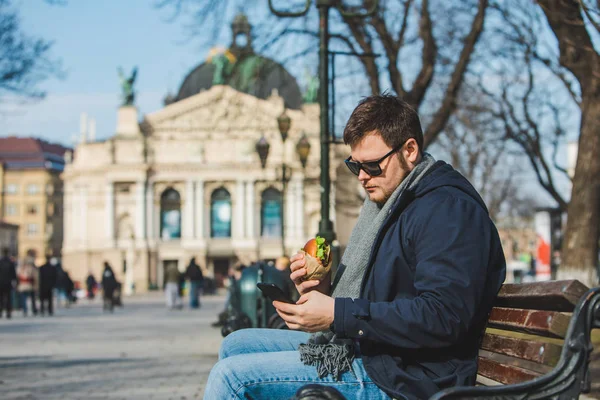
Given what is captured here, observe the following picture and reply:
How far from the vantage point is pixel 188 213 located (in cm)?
9012

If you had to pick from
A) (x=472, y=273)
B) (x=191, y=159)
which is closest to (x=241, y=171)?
(x=191, y=159)

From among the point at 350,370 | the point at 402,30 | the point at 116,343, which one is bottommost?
the point at 116,343

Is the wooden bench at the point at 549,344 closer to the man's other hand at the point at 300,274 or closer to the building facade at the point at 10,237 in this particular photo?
the man's other hand at the point at 300,274

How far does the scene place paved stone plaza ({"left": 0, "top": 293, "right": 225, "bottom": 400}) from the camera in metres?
9.31

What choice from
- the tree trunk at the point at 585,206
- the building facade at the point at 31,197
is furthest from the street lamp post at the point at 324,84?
the building facade at the point at 31,197

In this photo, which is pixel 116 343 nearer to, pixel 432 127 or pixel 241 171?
pixel 432 127

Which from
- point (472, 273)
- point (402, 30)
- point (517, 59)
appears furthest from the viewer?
point (517, 59)

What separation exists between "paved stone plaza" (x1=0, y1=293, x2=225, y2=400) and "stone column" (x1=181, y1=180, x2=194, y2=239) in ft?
219

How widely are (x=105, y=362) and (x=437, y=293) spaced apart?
10.0m

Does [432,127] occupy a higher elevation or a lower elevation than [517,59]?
lower

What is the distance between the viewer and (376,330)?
10.9 feet

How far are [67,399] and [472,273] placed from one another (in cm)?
600

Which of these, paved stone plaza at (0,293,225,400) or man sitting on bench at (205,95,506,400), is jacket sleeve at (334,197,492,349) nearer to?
man sitting on bench at (205,95,506,400)

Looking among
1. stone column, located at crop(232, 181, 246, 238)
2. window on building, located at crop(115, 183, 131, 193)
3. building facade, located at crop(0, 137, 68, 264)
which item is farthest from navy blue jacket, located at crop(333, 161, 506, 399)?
building facade, located at crop(0, 137, 68, 264)
